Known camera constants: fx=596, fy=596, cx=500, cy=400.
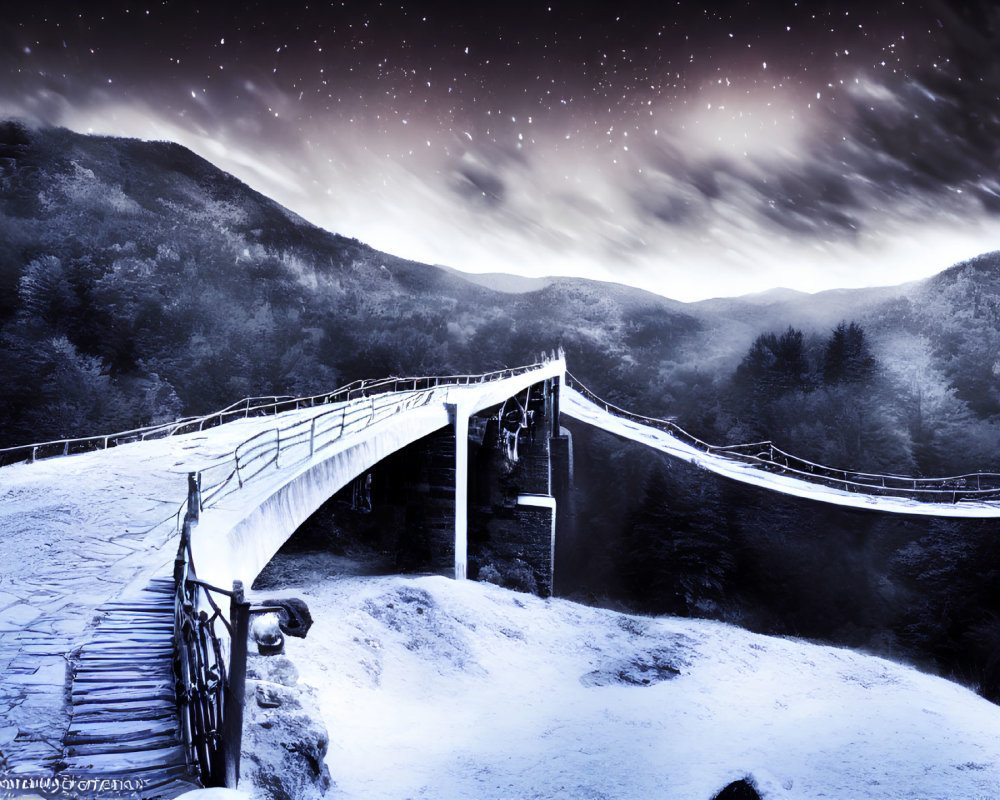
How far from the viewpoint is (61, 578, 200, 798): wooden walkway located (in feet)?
13.0

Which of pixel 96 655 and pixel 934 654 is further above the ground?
pixel 96 655

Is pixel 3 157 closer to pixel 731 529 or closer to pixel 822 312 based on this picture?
pixel 731 529

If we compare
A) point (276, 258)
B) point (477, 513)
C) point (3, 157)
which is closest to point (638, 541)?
point (477, 513)

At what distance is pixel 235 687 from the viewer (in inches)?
162

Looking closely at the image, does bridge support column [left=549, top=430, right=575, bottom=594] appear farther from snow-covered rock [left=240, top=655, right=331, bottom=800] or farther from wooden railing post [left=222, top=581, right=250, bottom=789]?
wooden railing post [left=222, top=581, right=250, bottom=789]

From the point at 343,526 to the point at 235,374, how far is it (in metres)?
30.5

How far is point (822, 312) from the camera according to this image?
3172 inches

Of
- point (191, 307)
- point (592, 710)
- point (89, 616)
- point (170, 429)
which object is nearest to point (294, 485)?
point (89, 616)

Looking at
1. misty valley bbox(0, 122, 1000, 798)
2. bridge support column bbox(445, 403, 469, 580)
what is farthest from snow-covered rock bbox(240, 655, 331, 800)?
bridge support column bbox(445, 403, 469, 580)

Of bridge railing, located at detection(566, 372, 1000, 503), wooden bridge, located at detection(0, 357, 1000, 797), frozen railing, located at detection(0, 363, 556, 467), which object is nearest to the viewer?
wooden bridge, located at detection(0, 357, 1000, 797)

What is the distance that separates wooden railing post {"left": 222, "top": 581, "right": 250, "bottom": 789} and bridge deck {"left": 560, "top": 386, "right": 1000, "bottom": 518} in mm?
27326

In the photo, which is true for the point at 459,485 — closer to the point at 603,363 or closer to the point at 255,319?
the point at 255,319

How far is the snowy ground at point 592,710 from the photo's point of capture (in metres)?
9.34

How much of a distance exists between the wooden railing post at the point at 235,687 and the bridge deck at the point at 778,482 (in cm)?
2733
